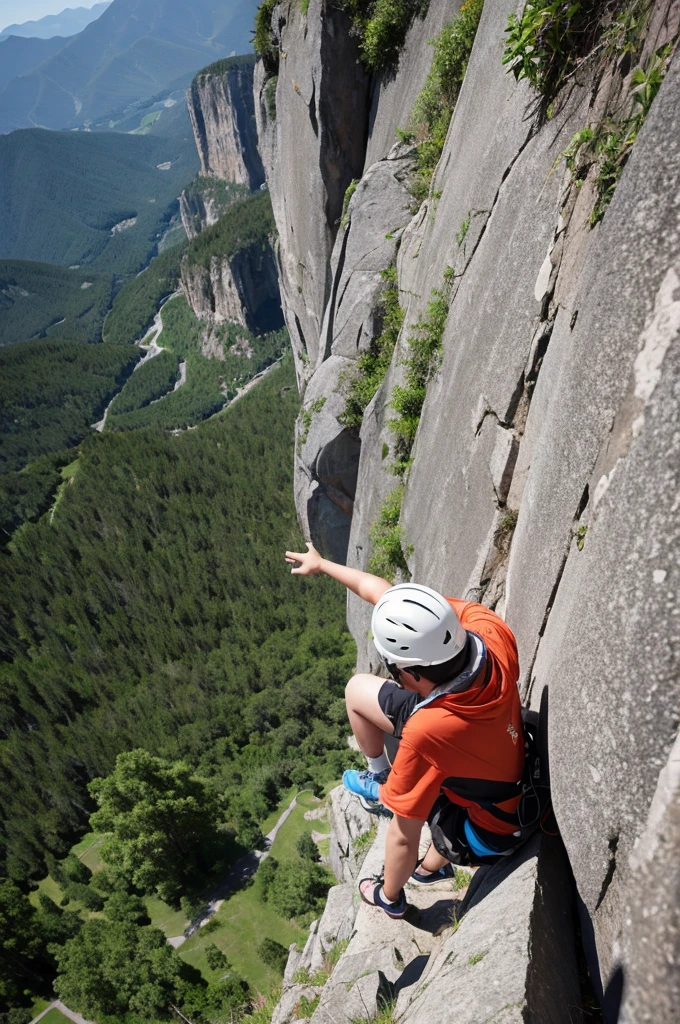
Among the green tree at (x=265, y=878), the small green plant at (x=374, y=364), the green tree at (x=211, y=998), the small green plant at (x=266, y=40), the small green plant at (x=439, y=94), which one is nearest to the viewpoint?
the small green plant at (x=439, y=94)

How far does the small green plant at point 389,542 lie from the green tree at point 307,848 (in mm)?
31234

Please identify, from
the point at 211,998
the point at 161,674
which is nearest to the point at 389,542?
the point at 211,998

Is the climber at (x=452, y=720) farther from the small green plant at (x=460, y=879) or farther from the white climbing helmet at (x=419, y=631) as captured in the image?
the small green plant at (x=460, y=879)

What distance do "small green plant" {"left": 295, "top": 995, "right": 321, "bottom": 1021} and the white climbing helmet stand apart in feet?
19.2

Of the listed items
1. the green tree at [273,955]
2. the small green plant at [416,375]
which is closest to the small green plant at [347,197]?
the small green plant at [416,375]

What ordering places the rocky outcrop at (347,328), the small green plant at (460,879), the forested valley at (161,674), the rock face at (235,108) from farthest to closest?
1. the rock face at (235,108)
2. the forested valley at (161,674)
3. the rocky outcrop at (347,328)
4. the small green plant at (460,879)

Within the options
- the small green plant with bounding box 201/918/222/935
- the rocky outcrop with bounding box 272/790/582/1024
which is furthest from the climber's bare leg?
the small green plant with bounding box 201/918/222/935

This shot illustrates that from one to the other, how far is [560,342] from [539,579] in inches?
75.6

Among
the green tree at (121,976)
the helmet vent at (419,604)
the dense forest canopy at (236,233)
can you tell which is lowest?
Answer: the green tree at (121,976)

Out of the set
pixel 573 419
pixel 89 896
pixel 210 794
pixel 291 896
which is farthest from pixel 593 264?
pixel 89 896

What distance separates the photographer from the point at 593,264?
11.2 feet

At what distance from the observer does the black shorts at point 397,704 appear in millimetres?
4020

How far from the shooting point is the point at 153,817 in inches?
1236

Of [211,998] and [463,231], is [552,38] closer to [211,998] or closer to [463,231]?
[463,231]
